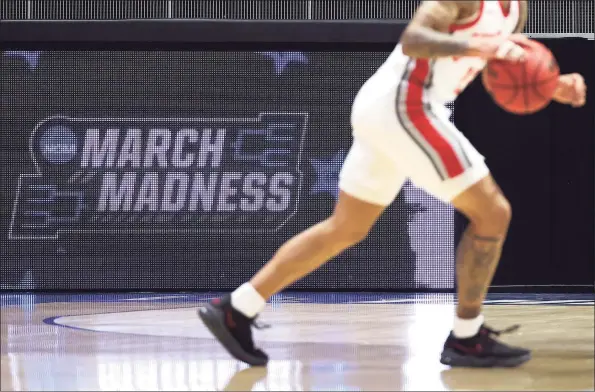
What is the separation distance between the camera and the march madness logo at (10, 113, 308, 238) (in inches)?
314

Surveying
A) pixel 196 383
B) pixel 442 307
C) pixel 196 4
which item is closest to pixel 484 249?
pixel 196 383

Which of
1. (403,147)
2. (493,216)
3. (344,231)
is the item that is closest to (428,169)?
(403,147)

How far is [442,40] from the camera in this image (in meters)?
3.62

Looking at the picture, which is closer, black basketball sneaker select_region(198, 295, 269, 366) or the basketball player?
the basketball player

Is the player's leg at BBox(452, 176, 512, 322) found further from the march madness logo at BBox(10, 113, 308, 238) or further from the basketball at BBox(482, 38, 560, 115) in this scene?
the march madness logo at BBox(10, 113, 308, 238)

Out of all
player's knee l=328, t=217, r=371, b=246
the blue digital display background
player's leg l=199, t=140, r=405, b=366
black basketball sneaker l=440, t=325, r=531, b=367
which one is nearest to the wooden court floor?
black basketball sneaker l=440, t=325, r=531, b=367

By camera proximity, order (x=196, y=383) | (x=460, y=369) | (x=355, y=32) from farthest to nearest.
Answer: (x=355, y=32) → (x=460, y=369) → (x=196, y=383)

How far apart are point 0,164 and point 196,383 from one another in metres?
5.06

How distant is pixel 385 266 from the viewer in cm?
811

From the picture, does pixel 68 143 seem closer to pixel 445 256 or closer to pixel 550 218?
pixel 445 256

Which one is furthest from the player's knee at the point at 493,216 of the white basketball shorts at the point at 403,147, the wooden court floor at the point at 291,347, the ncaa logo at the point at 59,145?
the ncaa logo at the point at 59,145

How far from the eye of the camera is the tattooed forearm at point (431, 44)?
3.61 m

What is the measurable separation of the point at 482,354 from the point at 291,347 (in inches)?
36.2

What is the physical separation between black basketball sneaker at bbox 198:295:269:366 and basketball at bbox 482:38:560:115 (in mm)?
1258
